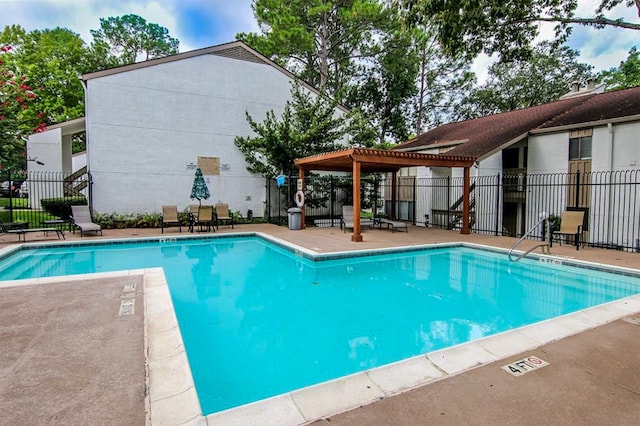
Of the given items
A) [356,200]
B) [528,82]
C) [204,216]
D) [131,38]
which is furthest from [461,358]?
[131,38]

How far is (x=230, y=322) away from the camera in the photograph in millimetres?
4820

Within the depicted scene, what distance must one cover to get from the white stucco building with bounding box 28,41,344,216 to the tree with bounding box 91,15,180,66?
15.5 meters

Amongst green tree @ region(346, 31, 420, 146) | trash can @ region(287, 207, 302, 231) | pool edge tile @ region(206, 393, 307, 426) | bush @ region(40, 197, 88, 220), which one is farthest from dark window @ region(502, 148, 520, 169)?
bush @ region(40, 197, 88, 220)

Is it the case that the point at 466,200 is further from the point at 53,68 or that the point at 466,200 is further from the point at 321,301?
the point at 53,68

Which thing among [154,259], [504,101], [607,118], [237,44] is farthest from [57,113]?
[504,101]

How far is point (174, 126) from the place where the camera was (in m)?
14.7

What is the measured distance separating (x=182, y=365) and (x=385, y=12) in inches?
892

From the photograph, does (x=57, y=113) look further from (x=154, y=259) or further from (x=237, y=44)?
(x=154, y=259)

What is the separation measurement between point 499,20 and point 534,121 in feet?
18.0

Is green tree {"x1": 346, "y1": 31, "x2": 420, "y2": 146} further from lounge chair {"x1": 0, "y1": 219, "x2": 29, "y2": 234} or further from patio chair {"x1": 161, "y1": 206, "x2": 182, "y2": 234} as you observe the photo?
lounge chair {"x1": 0, "y1": 219, "x2": 29, "y2": 234}

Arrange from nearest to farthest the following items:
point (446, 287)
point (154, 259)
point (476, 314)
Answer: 1. point (476, 314)
2. point (446, 287)
3. point (154, 259)

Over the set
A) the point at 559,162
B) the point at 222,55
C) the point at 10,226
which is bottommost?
the point at 10,226

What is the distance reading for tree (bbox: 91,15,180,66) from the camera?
2848cm

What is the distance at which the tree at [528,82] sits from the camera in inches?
995
